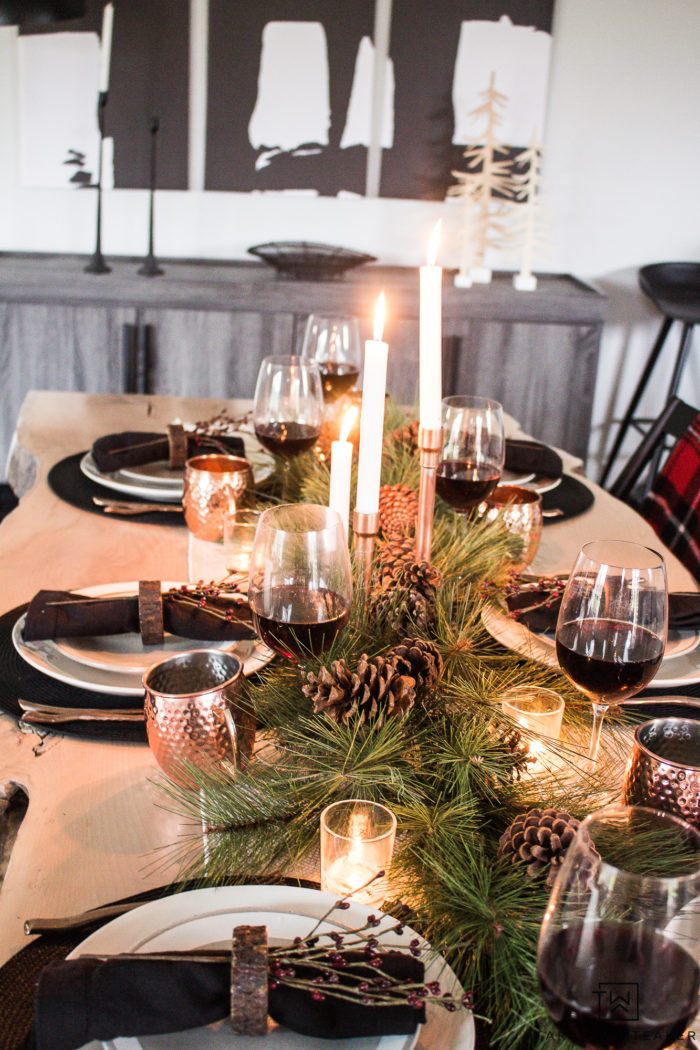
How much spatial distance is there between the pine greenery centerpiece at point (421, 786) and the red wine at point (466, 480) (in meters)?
0.22

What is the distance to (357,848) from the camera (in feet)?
2.02

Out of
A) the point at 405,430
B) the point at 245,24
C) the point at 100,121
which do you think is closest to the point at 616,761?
the point at 405,430

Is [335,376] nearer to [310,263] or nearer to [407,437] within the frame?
[407,437]

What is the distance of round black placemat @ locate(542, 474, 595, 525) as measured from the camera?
150 centimetres

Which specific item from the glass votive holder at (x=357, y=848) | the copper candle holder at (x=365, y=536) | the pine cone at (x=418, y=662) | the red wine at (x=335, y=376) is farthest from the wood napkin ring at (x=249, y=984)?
the red wine at (x=335, y=376)

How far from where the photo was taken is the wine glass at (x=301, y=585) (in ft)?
2.45

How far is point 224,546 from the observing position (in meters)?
1.12

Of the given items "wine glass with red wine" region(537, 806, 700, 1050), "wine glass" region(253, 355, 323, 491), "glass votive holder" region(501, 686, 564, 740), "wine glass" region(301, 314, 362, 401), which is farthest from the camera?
"wine glass" region(301, 314, 362, 401)

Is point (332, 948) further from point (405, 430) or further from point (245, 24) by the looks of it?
point (245, 24)

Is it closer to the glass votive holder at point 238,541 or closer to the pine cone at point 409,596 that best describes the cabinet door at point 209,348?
the glass votive holder at point 238,541

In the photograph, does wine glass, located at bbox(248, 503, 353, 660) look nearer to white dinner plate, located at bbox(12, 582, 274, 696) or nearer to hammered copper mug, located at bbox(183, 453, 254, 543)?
white dinner plate, located at bbox(12, 582, 274, 696)

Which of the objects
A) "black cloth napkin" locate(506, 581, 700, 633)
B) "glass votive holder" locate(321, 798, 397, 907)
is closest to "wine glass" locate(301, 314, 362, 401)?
"black cloth napkin" locate(506, 581, 700, 633)

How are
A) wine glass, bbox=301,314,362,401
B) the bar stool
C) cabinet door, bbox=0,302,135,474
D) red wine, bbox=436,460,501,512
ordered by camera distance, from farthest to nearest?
the bar stool
cabinet door, bbox=0,302,135,474
wine glass, bbox=301,314,362,401
red wine, bbox=436,460,501,512

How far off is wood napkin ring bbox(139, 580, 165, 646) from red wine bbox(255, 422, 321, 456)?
456 millimetres
